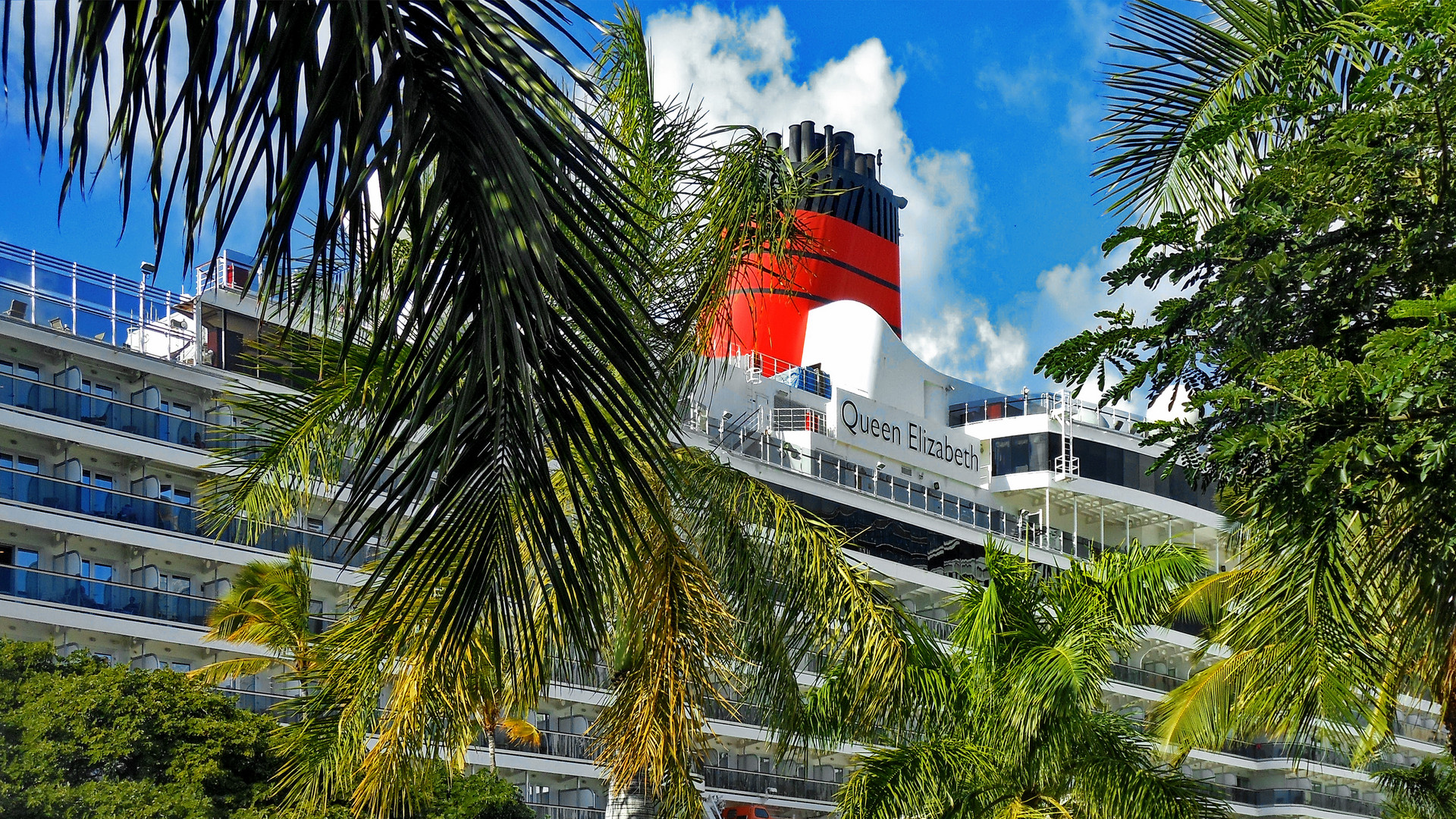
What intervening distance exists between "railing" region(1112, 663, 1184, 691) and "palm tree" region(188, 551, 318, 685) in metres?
32.7

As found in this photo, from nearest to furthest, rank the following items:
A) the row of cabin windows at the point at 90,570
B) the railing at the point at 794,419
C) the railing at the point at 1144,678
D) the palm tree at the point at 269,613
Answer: the palm tree at the point at 269,613, the row of cabin windows at the point at 90,570, the railing at the point at 794,419, the railing at the point at 1144,678

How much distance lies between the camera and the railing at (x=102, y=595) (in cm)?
3225

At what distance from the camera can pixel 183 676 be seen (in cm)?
2606

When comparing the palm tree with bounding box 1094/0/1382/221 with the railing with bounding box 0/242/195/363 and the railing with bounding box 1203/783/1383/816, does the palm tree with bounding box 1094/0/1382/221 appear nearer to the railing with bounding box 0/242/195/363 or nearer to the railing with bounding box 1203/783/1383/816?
the railing with bounding box 0/242/195/363

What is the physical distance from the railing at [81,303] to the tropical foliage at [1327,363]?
27601mm

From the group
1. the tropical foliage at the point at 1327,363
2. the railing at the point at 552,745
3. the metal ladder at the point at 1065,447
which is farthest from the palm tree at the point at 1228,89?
the metal ladder at the point at 1065,447

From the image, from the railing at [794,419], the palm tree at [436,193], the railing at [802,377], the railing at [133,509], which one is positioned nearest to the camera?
the palm tree at [436,193]

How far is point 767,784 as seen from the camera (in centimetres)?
4562

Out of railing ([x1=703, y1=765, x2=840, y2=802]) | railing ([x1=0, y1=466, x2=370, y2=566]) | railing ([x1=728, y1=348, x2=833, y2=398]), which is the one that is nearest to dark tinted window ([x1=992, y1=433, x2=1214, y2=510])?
railing ([x1=728, y1=348, x2=833, y2=398])

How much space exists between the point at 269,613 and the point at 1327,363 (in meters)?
21.9

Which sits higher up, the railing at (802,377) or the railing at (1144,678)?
the railing at (802,377)

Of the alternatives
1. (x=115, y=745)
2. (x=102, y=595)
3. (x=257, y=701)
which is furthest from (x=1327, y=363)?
(x=257, y=701)

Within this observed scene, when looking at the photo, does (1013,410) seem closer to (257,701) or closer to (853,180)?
(853,180)

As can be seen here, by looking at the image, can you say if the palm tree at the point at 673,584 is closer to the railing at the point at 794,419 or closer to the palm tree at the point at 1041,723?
the palm tree at the point at 1041,723
